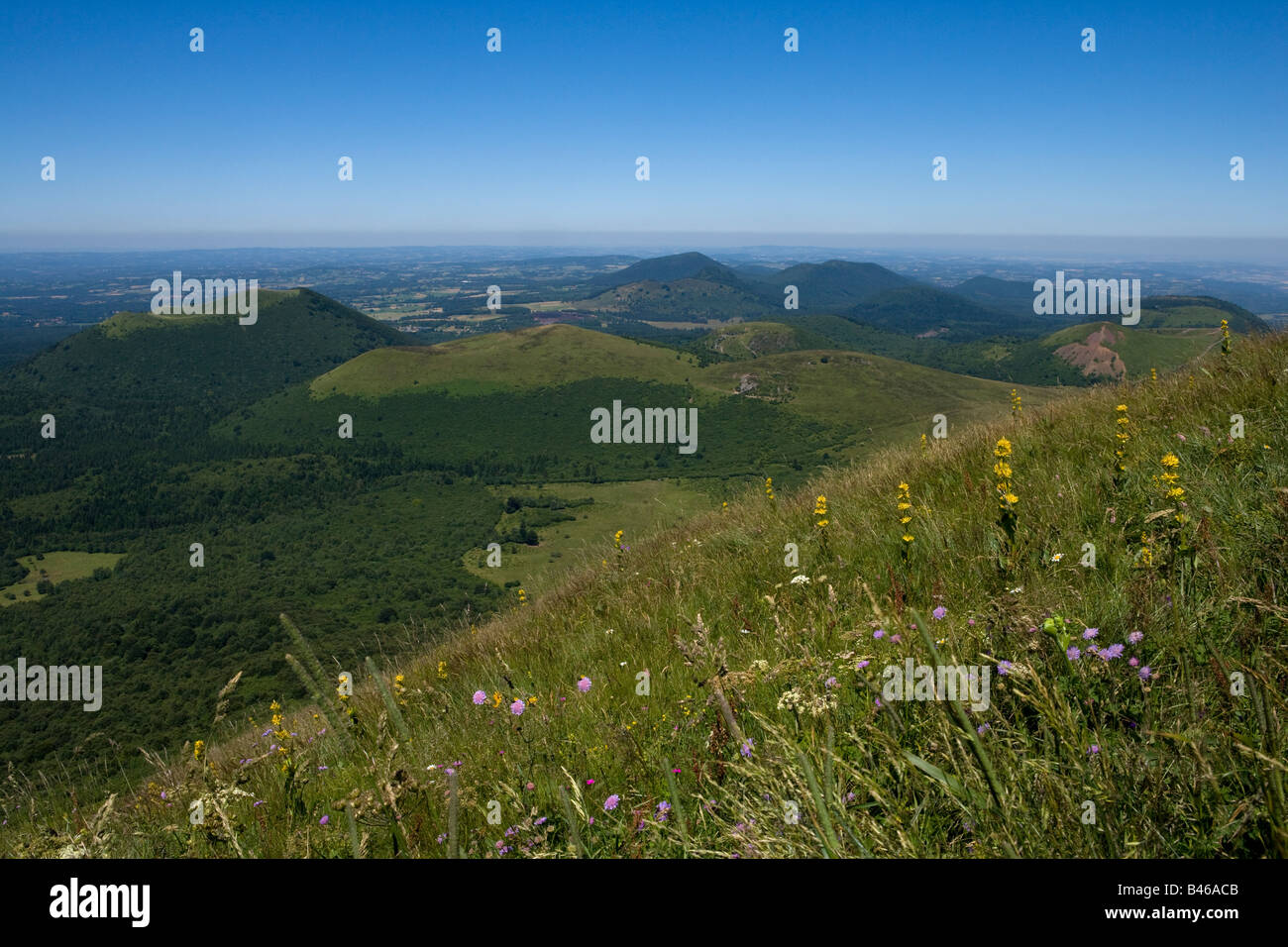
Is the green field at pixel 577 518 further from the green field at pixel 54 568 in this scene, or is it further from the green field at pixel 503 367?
the green field at pixel 54 568

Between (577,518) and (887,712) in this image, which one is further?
(577,518)

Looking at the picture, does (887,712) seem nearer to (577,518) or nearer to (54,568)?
(577,518)

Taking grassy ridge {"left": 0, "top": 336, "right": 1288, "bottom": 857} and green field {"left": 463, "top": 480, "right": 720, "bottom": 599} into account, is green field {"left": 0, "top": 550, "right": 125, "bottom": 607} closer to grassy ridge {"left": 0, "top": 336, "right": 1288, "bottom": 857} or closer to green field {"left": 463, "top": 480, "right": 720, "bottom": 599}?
green field {"left": 463, "top": 480, "right": 720, "bottom": 599}

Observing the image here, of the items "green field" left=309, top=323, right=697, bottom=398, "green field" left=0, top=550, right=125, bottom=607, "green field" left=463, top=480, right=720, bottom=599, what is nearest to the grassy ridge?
"green field" left=463, top=480, right=720, bottom=599

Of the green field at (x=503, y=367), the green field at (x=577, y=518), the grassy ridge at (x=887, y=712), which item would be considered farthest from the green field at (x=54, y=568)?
the grassy ridge at (x=887, y=712)

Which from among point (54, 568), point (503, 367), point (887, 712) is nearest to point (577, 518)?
point (503, 367)
